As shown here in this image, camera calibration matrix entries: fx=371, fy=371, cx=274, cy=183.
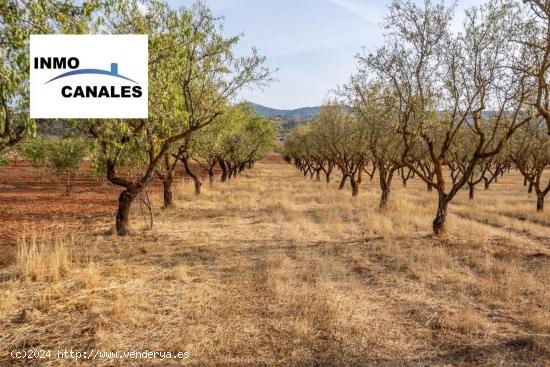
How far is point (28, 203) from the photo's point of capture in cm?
2317

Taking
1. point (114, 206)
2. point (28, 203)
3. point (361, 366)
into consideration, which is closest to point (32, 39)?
point (361, 366)

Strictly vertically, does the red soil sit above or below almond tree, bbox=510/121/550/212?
below

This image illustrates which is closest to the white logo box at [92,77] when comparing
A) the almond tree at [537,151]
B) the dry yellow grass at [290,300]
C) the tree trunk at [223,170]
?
the dry yellow grass at [290,300]

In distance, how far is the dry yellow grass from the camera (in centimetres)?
605

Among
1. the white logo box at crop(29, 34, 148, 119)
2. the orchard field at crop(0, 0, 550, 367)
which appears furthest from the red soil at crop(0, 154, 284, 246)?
the white logo box at crop(29, 34, 148, 119)

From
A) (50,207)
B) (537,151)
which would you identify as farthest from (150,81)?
(537,151)

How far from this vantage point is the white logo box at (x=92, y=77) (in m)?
7.33

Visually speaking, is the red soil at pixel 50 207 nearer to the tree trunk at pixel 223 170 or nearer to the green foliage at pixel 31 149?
the green foliage at pixel 31 149

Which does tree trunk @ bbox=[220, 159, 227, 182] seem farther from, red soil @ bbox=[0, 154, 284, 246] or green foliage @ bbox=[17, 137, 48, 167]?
green foliage @ bbox=[17, 137, 48, 167]

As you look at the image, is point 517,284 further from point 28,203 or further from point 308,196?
point 28,203

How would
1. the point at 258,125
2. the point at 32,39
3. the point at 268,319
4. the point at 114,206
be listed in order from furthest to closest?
the point at 258,125
the point at 114,206
the point at 268,319
the point at 32,39

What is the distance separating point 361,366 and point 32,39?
6.95m

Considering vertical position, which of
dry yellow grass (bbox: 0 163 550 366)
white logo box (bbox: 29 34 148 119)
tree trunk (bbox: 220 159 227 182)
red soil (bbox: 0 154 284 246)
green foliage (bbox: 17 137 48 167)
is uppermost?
white logo box (bbox: 29 34 148 119)

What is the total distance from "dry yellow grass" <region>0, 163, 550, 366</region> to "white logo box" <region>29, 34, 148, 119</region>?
3.83m
